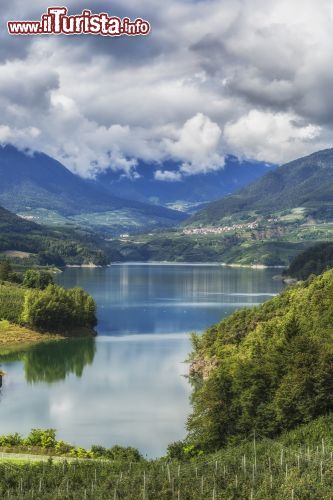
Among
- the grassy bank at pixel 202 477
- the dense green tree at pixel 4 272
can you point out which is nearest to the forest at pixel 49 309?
the dense green tree at pixel 4 272

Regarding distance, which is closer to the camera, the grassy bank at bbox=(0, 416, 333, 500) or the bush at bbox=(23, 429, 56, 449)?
the grassy bank at bbox=(0, 416, 333, 500)

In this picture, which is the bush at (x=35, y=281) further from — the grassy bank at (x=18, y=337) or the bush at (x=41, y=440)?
the bush at (x=41, y=440)

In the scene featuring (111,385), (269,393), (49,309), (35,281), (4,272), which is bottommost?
(111,385)

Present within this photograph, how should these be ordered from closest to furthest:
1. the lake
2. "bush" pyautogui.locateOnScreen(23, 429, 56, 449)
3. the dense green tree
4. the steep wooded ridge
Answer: the steep wooded ridge < "bush" pyautogui.locateOnScreen(23, 429, 56, 449) < the lake < the dense green tree

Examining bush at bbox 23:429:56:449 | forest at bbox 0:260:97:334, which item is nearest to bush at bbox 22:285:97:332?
forest at bbox 0:260:97:334

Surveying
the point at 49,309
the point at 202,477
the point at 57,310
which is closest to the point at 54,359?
the point at 49,309

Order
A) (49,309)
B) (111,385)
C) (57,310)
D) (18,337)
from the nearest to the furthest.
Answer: (111,385) → (18,337) → (49,309) → (57,310)

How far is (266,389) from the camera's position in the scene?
1816 inches

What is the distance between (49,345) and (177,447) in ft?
189

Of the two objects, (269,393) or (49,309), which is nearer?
(269,393)

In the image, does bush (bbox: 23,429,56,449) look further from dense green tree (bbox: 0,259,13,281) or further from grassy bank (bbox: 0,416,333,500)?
dense green tree (bbox: 0,259,13,281)

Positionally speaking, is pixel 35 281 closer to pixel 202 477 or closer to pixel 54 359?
pixel 54 359

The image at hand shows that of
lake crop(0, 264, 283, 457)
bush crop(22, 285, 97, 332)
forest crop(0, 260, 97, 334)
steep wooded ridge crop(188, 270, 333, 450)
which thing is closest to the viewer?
steep wooded ridge crop(188, 270, 333, 450)

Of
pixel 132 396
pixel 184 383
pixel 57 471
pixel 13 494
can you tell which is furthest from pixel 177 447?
pixel 184 383
